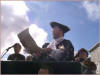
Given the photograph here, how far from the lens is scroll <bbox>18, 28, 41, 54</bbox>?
1.85 metres

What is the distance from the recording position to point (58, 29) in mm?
2180

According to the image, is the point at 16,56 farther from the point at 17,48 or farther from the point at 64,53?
the point at 64,53

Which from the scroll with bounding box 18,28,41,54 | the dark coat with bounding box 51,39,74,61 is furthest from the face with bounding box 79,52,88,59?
the scroll with bounding box 18,28,41,54

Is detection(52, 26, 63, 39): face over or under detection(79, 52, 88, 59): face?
over

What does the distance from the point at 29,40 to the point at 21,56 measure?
0.35 metres

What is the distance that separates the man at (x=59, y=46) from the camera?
1950 mm

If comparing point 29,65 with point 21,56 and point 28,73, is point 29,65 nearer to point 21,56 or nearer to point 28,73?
point 28,73

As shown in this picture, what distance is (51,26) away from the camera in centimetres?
219

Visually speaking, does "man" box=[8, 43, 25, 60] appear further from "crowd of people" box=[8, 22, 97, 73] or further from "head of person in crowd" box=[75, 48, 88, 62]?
"head of person in crowd" box=[75, 48, 88, 62]

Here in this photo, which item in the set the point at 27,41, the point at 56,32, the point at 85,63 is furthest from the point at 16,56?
the point at 85,63

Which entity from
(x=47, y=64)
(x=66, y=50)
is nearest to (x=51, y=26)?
(x=66, y=50)

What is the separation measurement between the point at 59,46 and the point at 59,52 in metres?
0.18

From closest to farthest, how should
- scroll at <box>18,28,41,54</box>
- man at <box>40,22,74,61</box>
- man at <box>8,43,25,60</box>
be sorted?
1. scroll at <box>18,28,41,54</box>
2. man at <box>40,22,74,61</box>
3. man at <box>8,43,25,60</box>

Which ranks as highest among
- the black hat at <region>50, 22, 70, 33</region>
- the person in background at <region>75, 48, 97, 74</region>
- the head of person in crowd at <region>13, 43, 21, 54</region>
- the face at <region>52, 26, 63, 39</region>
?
the black hat at <region>50, 22, 70, 33</region>
